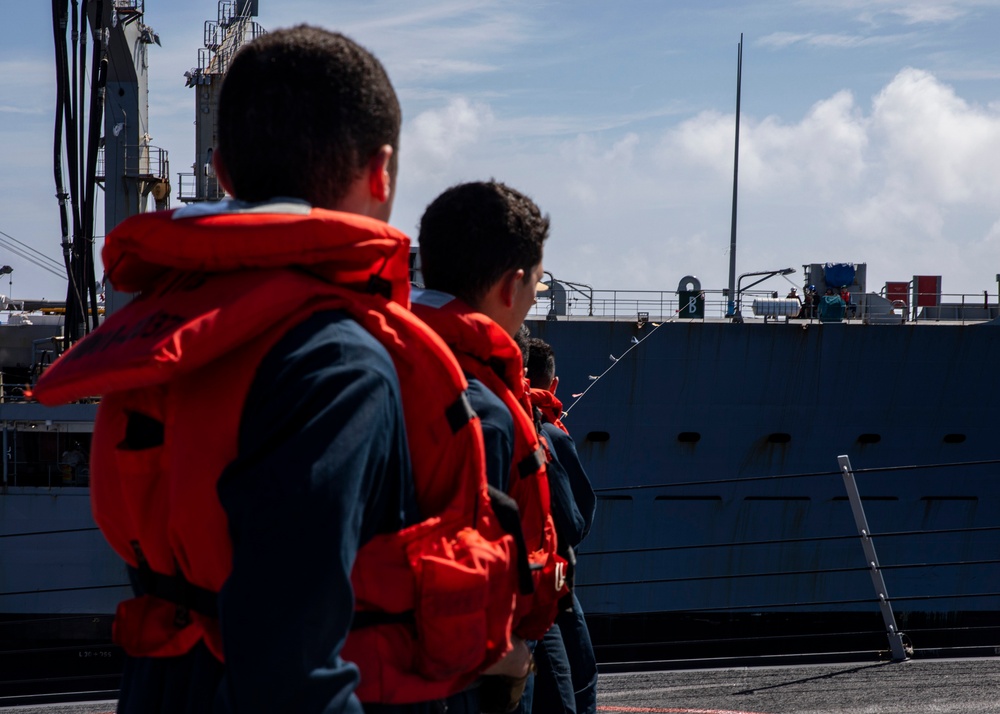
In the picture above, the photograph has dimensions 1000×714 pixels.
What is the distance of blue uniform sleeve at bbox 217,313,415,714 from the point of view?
3.44 feet

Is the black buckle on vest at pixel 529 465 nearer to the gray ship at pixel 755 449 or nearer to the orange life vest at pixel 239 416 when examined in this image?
the orange life vest at pixel 239 416

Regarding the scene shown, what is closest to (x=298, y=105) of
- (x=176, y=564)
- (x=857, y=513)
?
(x=176, y=564)

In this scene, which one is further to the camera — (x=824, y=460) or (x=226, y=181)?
(x=824, y=460)

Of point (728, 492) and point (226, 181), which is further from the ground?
point (226, 181)

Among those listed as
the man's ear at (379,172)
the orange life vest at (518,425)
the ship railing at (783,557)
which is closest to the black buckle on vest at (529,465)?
the orange life vest at (518,425)

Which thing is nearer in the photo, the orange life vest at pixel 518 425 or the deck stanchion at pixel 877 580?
the orange life vest at pixel 518 425

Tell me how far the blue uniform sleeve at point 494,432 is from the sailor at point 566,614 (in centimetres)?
65

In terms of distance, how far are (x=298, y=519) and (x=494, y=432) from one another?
672mm

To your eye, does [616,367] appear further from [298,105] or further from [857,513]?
[298,105]

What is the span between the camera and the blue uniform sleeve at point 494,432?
1681mm

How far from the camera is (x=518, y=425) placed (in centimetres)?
197

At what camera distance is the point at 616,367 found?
15.9m

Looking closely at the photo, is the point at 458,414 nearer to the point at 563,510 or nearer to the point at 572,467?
the point at 563,510

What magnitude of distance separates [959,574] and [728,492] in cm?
425
